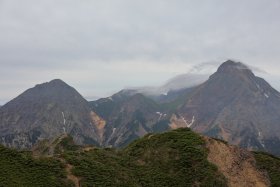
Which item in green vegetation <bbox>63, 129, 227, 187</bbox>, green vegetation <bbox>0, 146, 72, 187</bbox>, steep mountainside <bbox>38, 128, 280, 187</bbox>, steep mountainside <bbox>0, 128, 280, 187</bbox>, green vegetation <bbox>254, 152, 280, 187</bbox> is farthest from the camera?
green vegetation <bbox>254, 152, 280, 187</bbox>

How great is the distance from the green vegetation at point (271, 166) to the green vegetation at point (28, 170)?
184 feet

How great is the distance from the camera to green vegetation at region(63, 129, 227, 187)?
11378 cm

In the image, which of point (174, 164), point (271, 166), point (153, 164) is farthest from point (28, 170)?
point (271, 166)

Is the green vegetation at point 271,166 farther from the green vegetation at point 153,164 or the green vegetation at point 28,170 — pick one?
the green vegetation at point 28,170

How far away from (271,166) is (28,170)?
6781cm

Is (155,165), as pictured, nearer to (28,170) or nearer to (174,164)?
(174,164)

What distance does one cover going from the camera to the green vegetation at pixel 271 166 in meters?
124

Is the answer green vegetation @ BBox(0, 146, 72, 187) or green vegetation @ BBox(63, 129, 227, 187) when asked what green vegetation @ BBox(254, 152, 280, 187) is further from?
green vegetation @ BBox(0, 146, 72, 187)

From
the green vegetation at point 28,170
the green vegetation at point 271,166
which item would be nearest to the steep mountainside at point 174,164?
the green vegetation at point 271,166

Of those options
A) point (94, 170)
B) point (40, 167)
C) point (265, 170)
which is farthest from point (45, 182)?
point (265, 170)

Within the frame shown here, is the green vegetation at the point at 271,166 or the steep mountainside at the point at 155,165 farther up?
the steep mountainside at the point at 155,165

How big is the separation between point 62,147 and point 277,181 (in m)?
79.7

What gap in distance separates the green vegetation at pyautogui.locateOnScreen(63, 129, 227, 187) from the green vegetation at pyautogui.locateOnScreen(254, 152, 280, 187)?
1509 centimetres

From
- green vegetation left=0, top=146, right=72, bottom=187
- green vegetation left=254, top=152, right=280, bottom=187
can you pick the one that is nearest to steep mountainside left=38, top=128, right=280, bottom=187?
green vegetation left=254, top=152, right=280, bottom=187
